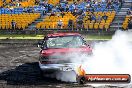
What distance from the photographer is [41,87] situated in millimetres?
12227

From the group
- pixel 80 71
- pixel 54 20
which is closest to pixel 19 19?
pixel 54 20

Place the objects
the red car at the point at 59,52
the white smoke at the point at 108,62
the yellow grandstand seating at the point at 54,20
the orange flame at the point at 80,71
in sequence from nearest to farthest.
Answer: the orange flame at the point at 80,71, the red car at the point at 59,52, the white smoke at the point at 108,62, the yellow grandstand seating at the point at 54,20

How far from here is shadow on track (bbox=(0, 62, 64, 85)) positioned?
13.2 m

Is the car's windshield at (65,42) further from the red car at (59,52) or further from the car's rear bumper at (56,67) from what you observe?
the car's rear bumper at (56,67)

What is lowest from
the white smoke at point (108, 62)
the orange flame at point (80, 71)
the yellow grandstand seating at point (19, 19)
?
the yellow grandstand seating at point (19, 19)

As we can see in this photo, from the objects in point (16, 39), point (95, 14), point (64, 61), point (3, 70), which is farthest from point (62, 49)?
point (95, 14)

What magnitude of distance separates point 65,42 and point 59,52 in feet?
3.92

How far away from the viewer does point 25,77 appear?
14180 millimetres

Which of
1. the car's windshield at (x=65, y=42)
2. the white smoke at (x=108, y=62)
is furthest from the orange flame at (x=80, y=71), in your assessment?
the car's windshield at (x=65, y=42)

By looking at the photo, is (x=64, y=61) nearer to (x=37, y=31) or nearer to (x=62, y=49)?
(x=62, y=49)

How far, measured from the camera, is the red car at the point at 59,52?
1310 centimetres

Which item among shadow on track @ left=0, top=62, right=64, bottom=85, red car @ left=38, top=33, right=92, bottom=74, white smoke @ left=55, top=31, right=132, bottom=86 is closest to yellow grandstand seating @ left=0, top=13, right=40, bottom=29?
white smoke @ left=55, top=31, right=132, bottom=86

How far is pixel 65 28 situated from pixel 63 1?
8.48m

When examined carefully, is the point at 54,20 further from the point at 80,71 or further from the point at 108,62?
the point at 80,71
